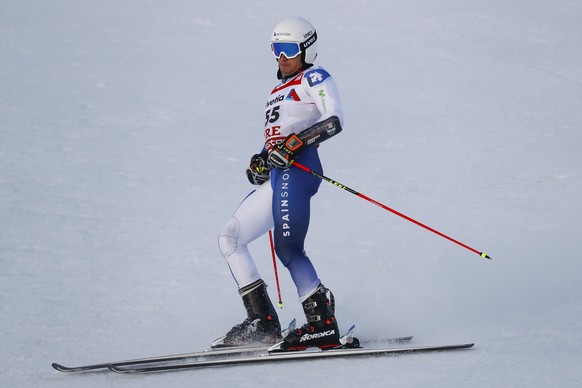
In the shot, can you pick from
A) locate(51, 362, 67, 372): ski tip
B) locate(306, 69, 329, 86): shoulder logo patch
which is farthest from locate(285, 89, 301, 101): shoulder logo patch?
locate(51, 362, 67, 372): ski tip

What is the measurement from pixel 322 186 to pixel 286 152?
4715 millimetres

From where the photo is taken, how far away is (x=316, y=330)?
5.97 meters

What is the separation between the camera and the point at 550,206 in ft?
32.4

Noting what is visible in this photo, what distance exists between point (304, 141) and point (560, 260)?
11.0 ft

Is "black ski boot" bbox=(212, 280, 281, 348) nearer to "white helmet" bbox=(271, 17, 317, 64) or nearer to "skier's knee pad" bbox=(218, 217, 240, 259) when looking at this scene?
"skier's knee pad" bbox=(218, 217, 240, 259)

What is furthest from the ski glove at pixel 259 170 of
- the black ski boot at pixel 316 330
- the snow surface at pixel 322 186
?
the snow surface at pixel 322 186

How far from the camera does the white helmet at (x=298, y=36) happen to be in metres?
6.05

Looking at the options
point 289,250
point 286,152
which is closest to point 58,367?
point 289,250

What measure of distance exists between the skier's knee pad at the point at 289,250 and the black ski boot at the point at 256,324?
13.7 inches

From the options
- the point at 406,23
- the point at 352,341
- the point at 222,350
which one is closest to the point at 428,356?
the point at 352,341

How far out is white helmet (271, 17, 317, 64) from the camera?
6051 millimetres

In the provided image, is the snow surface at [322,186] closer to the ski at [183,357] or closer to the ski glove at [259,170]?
the ski at [183,357]

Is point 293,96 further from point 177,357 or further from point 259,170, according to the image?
point 177,357

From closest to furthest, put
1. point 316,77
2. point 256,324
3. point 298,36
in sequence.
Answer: point 316,77, point 298,36, point 256,324
